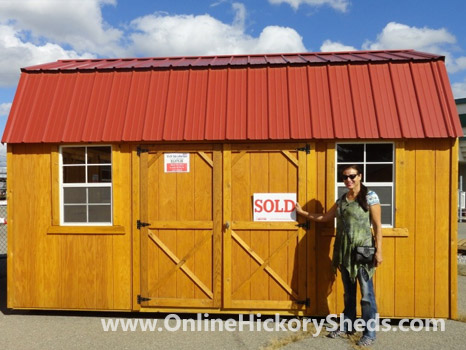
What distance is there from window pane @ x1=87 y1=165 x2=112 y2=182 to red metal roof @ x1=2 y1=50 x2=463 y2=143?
18.4 inches

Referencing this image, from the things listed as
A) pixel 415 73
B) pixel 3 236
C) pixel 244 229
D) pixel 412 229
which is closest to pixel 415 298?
pixel 412 229

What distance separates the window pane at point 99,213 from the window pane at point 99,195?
0.29 ft

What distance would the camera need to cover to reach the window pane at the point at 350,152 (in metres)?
4.94

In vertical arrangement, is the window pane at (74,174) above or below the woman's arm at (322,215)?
above

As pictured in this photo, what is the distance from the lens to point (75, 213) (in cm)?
528

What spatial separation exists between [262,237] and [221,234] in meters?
0.58

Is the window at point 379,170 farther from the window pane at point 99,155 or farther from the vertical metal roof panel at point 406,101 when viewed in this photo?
the window pane at point 99,155

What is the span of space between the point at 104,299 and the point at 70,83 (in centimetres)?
329

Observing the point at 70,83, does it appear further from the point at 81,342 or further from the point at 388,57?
the point at 388,57

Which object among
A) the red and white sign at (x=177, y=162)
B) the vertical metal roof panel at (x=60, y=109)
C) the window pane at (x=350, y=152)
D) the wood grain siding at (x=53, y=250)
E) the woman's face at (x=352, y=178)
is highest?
the vertical metal roof panel at (x=60, y=109)

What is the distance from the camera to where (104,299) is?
5148 millimetres

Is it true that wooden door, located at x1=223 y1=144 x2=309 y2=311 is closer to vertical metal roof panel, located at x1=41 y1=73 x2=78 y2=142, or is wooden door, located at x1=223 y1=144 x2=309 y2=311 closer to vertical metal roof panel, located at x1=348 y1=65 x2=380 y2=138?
vertical metal roof panel, located at x1=348 y1=65 x2=380 y2=138

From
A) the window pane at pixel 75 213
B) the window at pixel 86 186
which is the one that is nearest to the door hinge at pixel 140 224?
the window at pixel 86 186

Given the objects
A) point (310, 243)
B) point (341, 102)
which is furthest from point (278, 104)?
point (310, 243)
